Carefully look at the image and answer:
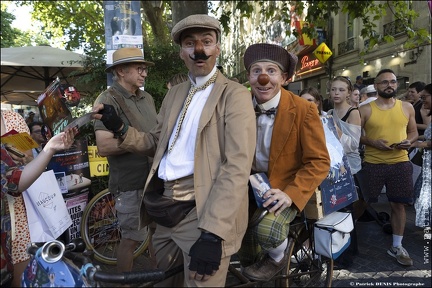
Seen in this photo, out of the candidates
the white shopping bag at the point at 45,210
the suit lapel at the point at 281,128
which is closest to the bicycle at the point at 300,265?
the suit lapel at the point at 281,128

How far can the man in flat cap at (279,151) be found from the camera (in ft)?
7.06

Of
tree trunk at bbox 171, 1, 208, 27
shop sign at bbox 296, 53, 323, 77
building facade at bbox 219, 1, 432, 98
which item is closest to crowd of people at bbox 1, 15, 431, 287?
tree trunk at bbox 171, 1, 208, 27

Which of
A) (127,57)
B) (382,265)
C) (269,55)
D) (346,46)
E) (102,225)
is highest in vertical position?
(346,46)

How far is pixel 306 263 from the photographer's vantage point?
112 inches

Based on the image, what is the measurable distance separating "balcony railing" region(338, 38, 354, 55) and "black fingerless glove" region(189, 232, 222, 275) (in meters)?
19.5

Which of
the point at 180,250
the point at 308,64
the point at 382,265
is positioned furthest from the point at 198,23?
the point at 308,64

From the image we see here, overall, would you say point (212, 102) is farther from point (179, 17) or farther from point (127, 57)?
point (179, 17)

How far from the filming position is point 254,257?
244 centimetres

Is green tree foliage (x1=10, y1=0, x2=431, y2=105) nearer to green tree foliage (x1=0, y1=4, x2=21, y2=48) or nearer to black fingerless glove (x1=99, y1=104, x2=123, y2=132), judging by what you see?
black fingerless glove (x1=99, y1=104, x2=123, y2=132)

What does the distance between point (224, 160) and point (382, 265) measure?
3.03 metres

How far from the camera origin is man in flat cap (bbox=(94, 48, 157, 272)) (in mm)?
2794

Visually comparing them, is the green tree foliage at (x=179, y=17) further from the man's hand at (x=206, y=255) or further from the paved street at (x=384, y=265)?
the man's hand at (x=206, y=255)

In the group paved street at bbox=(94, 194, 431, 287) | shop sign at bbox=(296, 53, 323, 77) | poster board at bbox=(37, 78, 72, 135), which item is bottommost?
paved street at bbox=(94, 194, 431, 287)

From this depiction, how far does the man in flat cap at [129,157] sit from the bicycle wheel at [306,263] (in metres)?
1.28
